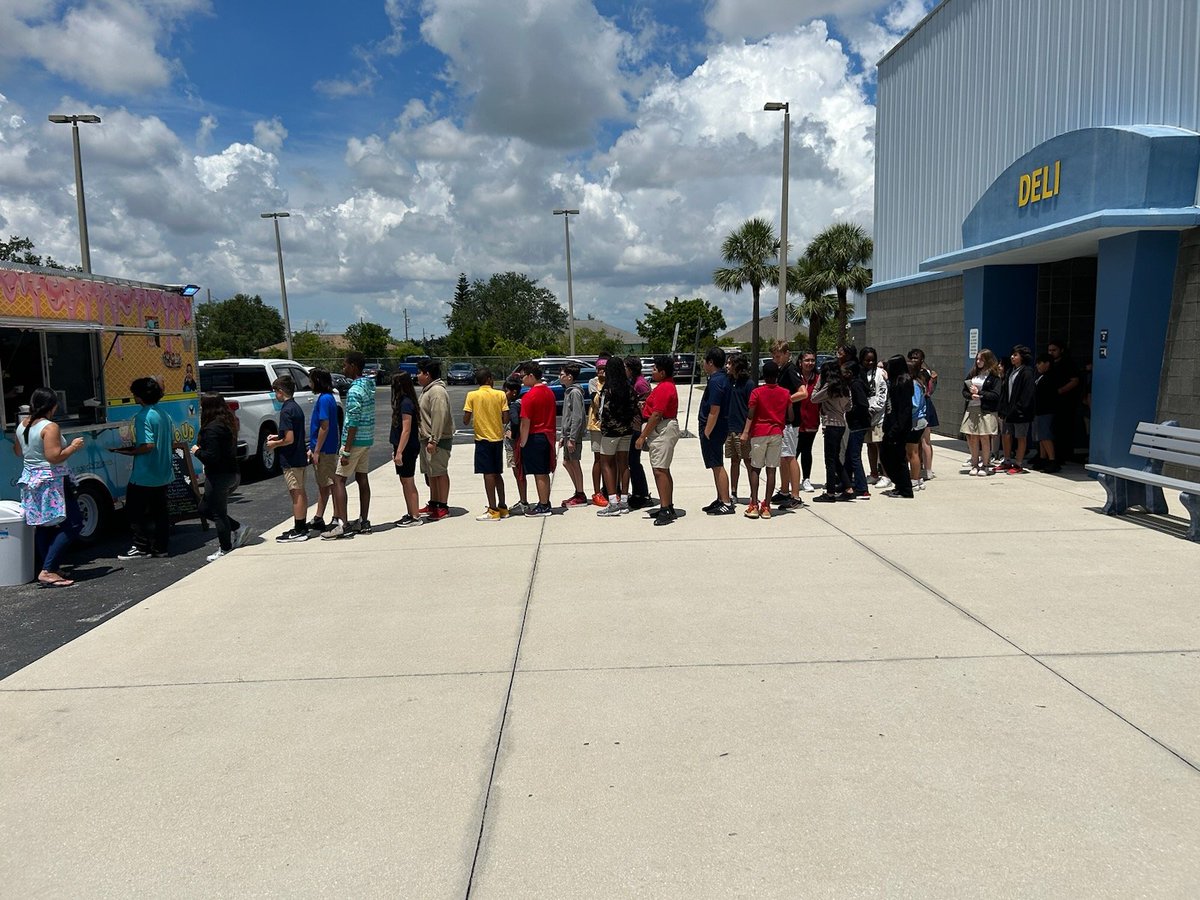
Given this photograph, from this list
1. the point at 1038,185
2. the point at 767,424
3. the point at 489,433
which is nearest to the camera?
the point at 767,424

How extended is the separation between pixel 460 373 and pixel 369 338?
22.4 meters

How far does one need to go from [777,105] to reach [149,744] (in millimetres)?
20026

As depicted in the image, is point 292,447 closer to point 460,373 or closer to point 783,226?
point 783,226

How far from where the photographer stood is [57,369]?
8.95 metres

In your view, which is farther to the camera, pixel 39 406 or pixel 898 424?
pixel 898 424

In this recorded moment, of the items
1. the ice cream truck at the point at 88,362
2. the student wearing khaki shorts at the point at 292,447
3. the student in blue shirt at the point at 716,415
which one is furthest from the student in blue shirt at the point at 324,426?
the student in blue shirt at the point at 716,415

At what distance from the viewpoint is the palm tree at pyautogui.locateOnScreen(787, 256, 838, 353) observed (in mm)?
45531

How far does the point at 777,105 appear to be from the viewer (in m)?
20.8

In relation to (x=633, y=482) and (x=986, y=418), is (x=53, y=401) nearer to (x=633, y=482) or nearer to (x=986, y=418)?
(x=633, y=482)

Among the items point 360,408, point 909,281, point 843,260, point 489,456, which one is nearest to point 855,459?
point 489,456

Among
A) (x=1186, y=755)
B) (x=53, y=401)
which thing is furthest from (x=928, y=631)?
(x=53, y=401)

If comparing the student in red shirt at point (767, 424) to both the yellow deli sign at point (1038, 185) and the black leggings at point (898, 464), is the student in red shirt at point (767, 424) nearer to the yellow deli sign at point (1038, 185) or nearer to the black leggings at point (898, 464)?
the black leggings at point (898, 464)

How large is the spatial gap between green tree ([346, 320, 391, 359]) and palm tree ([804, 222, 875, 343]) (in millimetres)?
36087

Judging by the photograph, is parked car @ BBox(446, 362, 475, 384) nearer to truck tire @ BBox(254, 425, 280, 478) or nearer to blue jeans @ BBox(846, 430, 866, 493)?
truck tire @ BBox(254, 425, 280, 478)
